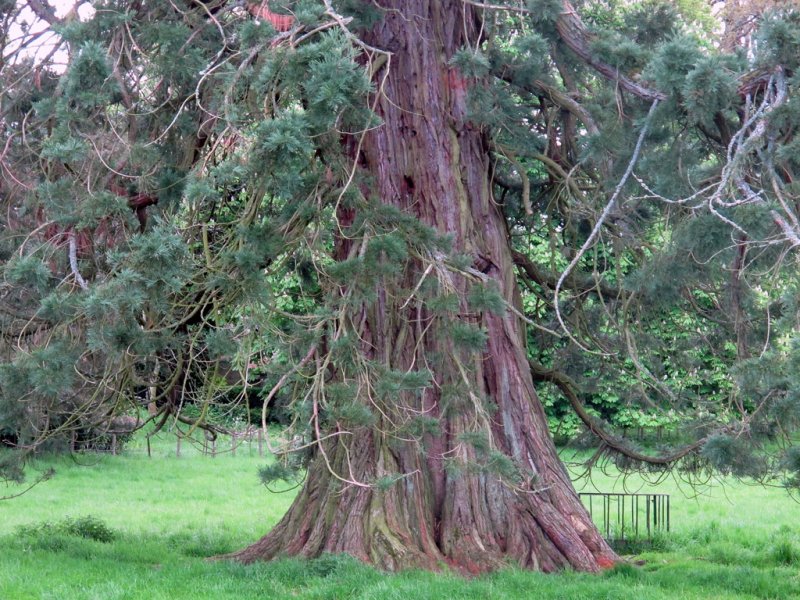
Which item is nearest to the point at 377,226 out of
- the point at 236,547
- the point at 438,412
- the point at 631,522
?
the point at 438,412

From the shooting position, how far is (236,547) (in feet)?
32.9

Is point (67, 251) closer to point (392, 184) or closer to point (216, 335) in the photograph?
point (216, 335)

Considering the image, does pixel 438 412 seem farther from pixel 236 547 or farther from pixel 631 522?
pixel 631 522

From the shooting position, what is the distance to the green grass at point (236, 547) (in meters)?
6.94

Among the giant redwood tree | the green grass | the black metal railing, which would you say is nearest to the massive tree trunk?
the giant redwood tree

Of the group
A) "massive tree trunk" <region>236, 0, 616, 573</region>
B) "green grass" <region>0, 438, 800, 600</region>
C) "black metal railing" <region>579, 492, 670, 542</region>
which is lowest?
"green grass" <region>0, 438, 800, 600</region>

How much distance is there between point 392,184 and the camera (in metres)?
8.52

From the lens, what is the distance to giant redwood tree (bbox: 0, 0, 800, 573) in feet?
20.8

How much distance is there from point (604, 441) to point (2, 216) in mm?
6312

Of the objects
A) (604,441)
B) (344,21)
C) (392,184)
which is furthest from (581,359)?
(344,21)

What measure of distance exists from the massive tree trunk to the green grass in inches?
17.1

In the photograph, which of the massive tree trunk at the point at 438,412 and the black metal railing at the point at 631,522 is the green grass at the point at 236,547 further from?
the massive tree trunk at the point at 438,412

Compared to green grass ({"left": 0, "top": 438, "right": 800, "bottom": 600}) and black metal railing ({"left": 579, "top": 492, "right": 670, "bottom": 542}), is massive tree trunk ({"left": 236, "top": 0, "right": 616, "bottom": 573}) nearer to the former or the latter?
green grass ({"left": 0, "top": 438, "right": 800, "bottom": 600})

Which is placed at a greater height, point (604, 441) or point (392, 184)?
point (392, 184)
